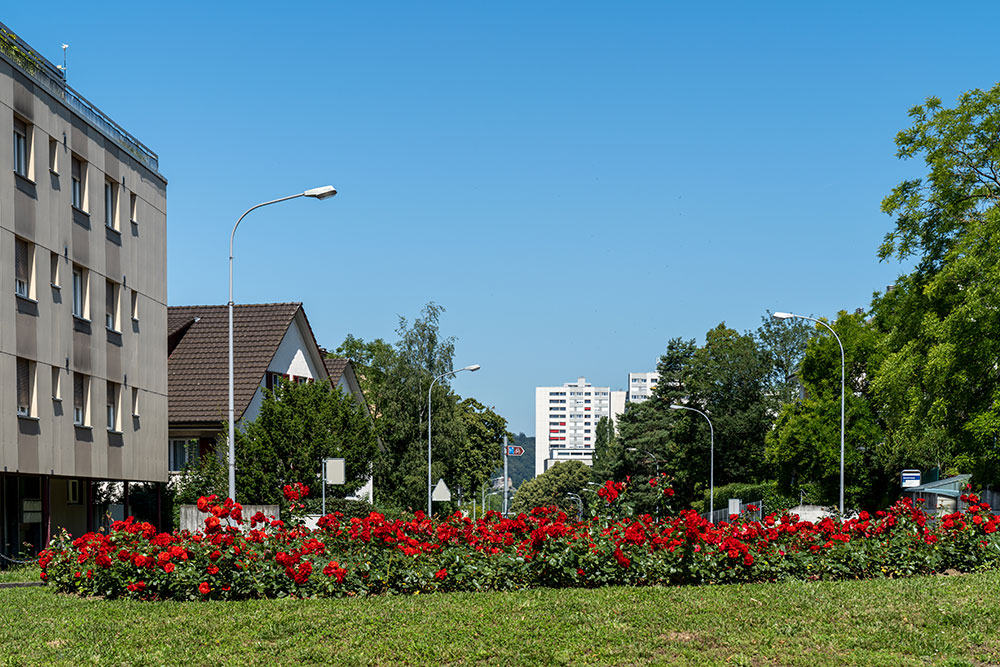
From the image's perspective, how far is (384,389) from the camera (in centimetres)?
6056

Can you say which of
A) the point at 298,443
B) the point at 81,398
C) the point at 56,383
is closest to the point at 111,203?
the point at 81,398

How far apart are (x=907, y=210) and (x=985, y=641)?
97.4 ft

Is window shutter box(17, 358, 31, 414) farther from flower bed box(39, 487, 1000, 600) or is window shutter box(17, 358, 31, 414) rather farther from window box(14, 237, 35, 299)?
flower bed box(39, 487, 1000, 600)

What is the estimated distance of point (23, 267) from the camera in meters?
29.2

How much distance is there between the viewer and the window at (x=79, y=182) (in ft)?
107

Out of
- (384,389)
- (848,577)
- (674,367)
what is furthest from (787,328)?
(848,577)

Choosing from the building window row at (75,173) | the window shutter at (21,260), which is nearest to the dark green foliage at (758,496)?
the building window row at (75,173)

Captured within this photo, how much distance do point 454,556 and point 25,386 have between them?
735 inches

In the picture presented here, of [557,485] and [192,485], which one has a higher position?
[192,485]

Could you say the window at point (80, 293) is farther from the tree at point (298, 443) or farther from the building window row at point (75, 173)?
the tree at point (298, 443)

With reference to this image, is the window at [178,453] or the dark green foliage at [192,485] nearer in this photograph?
the dark green foliage at [192,485]

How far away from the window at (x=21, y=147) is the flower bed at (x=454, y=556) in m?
16.5

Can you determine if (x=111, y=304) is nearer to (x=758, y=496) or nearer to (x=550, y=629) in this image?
(x=550, y=629)

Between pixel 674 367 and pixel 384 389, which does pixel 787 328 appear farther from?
pixel 384 389
